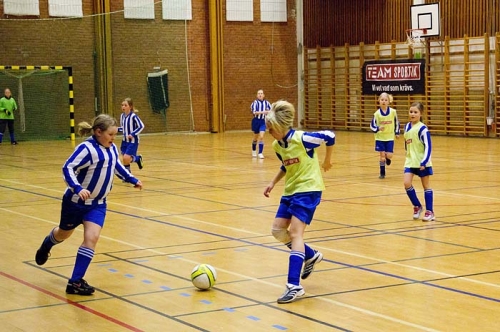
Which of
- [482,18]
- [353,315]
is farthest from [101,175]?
[482,18]

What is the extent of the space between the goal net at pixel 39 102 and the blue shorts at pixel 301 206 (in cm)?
2335

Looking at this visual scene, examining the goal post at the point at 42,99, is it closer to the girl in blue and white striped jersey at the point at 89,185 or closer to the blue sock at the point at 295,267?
the girl in blue and white striped jersey at the point at 89,185

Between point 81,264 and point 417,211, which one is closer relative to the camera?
point 81,264

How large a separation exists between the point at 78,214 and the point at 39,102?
23.1m

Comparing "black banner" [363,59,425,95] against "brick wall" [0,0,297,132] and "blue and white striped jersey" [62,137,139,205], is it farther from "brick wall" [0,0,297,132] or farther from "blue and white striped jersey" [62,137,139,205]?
"blue and white striped jersey" [62,137,139,205]

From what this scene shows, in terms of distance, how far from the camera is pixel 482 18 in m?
27.6

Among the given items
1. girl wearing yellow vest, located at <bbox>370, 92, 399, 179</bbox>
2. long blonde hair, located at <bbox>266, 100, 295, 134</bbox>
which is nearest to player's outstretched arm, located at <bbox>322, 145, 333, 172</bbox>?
long blonde hair, located at <bbox>266, 100, 295, 134</bbox>

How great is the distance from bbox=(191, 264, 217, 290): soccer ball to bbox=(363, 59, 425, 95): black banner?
2330 cm

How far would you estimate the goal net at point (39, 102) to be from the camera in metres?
29.2

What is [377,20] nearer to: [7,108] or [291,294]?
[7,108]

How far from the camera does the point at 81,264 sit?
289 inches

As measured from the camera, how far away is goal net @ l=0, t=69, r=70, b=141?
29.2 metres

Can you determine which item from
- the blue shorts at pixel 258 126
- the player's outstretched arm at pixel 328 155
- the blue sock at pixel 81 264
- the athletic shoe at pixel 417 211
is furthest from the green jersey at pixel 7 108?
the player's outstretched arm at pixel 328 155

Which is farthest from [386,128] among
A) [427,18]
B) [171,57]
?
[171,57]
